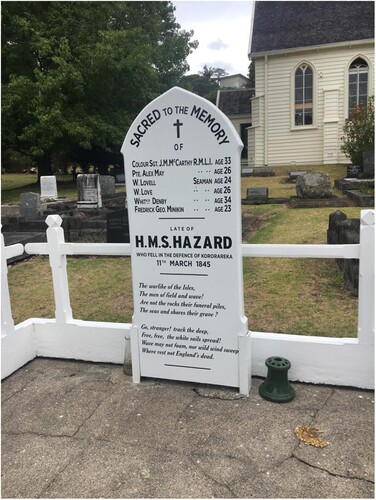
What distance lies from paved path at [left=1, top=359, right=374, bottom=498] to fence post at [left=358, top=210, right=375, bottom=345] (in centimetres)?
49

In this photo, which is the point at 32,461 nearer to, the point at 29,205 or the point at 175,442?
the point at 175,442

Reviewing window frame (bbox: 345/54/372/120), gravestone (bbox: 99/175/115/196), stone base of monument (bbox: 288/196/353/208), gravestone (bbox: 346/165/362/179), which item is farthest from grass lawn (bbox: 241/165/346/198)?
gravestone (bbox: 99/175/115/196)

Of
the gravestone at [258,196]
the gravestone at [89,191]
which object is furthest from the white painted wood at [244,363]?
the gravestone at [258,196]

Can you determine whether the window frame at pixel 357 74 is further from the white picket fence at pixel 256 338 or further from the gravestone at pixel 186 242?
the gravestone at pixel 186 242

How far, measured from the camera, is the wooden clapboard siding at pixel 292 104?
24719mm

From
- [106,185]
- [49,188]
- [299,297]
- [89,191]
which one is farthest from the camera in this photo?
[106,185]

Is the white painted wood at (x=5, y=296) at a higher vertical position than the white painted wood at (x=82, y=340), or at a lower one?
higher

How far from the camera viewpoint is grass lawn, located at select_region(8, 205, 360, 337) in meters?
5.06

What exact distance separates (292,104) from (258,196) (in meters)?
13.1

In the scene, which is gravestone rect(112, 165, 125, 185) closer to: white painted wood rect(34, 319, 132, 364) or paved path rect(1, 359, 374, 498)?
white painted wood rect(34, 319, 132, 364)

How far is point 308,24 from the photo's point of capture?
25.9 metres

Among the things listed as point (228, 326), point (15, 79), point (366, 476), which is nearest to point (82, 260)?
point (228, 326)

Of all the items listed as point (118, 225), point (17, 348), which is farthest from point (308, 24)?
point (17, 348)

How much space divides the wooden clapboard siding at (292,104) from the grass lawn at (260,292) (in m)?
17.6
